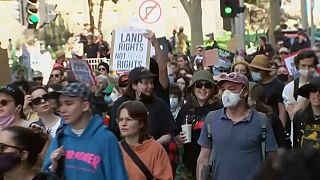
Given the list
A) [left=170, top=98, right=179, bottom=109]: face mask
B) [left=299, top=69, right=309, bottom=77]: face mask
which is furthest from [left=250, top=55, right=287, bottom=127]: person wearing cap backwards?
[left=170, top=98, right=179, bottom=109]: face mask

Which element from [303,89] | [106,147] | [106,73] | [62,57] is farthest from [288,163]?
[62,57]

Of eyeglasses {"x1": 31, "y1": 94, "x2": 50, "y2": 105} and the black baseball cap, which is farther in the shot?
the black baseball cap

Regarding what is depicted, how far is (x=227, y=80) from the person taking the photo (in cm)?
659

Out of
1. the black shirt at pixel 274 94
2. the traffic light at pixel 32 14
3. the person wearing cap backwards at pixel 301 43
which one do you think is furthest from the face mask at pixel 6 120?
the person wearing cap backwards at pixel 301 43

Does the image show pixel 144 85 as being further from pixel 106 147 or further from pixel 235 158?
pixel 106 147

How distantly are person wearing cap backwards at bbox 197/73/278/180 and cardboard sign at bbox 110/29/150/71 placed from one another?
4.00 meters

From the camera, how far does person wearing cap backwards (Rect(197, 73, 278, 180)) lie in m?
6.16

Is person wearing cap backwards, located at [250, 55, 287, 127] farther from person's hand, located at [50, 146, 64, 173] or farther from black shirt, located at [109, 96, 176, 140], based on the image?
person's hand, located at [50, 146, 64, 173]

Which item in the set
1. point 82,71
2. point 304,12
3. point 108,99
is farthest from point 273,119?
point 304,12

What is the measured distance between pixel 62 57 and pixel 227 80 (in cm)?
1334

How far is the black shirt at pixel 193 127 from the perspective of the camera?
294 inches

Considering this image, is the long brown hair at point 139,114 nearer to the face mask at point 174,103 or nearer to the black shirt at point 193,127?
the black shirt at point 193,127

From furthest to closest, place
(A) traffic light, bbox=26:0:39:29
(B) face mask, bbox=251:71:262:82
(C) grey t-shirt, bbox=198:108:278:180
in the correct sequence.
Answer: (A) traffic light, bbox=26:0:39:29
(B) face mask, bbox=251:71:262:82
(C) grey t-shirt, bbox=198:108:278:180

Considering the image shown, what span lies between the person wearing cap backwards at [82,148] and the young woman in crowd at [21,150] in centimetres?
35
